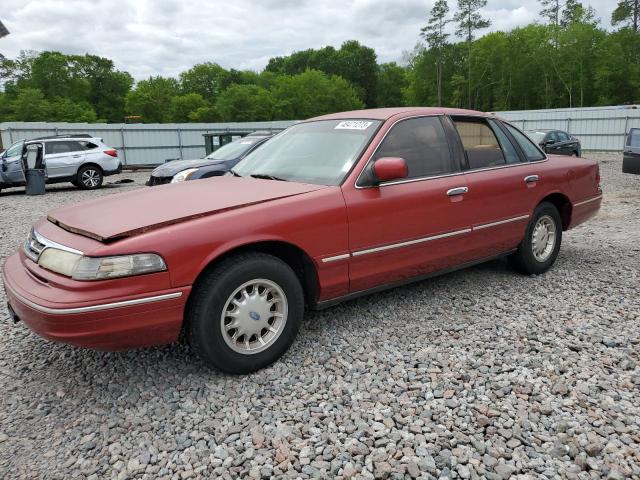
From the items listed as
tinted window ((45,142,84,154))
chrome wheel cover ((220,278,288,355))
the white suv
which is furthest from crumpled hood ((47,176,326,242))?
tinted window ((45,142,84,154))

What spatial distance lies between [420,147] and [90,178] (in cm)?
1383

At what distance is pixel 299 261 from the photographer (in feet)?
11.1

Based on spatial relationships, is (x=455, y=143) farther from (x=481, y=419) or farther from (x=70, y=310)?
(x=70, y=310)

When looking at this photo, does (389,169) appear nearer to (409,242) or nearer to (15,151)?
(409,242)

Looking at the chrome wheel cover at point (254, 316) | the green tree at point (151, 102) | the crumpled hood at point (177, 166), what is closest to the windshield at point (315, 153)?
the chrome wheel cover at point (254, 316)

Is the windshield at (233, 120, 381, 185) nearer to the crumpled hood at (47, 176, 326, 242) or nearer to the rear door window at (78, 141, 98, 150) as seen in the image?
the crumpled hood at (47, 176, 326, 242)

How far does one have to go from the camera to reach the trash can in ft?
45.2

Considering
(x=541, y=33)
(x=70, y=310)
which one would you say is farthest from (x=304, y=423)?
(x=541, y=33)

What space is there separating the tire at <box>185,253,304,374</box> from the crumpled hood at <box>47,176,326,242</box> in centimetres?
39

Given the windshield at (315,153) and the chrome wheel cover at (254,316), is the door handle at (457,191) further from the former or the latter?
the chrome wheel cover at (254,316)

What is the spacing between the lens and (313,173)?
368cm

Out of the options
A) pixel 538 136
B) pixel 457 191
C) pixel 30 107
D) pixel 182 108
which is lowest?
pixel 457 191

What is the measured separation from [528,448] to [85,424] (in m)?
2.27

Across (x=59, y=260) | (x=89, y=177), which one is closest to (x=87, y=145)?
(x=89, y=177)
